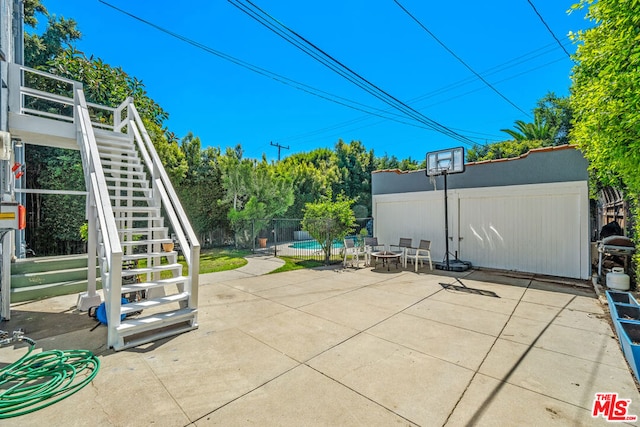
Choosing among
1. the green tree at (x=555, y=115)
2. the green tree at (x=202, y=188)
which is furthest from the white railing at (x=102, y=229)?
the green tree at (x=555, y=115)

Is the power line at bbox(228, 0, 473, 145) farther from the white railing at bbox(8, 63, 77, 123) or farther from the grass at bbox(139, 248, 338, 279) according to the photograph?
the grass at bbox(139, 248, 338, 279)

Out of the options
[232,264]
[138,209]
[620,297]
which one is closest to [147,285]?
[138,209]

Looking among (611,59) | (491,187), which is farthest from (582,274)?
(611,59)

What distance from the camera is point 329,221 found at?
857 cm

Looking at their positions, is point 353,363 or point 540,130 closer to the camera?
point 353,363

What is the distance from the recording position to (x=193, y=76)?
1007cm

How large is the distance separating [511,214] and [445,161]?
2.25 meters

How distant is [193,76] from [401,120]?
929 centimetres

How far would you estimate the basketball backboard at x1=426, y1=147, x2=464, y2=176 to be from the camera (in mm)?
7527

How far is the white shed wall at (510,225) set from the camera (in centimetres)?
651

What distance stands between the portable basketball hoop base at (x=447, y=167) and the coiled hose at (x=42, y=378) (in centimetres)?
756

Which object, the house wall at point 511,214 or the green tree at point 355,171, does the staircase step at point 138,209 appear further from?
the green tree at point 355,171

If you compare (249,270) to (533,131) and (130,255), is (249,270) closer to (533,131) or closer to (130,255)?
(130,255)

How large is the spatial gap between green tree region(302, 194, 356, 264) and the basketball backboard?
2586 mm
